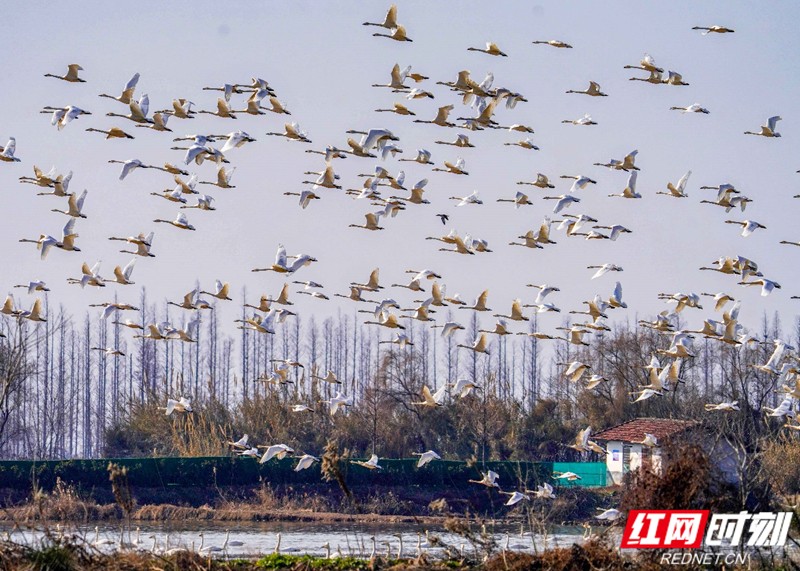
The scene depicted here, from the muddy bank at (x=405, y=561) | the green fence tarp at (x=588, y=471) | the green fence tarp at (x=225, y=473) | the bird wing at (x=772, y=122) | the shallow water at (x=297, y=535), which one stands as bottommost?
the shallow water at (x=297, y=535)

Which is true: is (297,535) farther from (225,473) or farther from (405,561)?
(405,561)

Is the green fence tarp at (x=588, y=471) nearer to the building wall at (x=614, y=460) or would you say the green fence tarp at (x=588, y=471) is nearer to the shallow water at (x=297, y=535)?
the building wall at (x=614, y=460)

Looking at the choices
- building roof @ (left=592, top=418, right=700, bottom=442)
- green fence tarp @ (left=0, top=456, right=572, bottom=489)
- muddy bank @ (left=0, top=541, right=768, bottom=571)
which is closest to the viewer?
muddy bank @ (left=0, top=541, right=768, bottom=571)

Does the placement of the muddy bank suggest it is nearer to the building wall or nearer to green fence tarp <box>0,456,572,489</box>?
green fence tarp <box>0,456,572,489</box>

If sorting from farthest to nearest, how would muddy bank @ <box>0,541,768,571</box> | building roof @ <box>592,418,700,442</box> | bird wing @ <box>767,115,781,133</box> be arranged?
building roof @ <box>592,418,700,442</box> < bird wing @ <box>767,115,781,133</box> < muddy bank @ <box>0,541,768,571</box>

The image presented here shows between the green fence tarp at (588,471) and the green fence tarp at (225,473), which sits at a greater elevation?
the green fence tarp at (225,473)

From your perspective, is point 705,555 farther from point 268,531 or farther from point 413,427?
point 413,427

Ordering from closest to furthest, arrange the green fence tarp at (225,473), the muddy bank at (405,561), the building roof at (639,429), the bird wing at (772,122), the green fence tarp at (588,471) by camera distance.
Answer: the muddy bank at (405,561), the bird wing at (772,122), the green fence tarp at (225,473), the building roof at (639,429), the green fence tarp at (588,471)

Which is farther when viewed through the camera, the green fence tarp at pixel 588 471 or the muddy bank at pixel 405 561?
the green fence tarp at pixel 588 471

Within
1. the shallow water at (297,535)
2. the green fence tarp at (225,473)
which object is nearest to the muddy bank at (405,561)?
the shallow water at (297,535)

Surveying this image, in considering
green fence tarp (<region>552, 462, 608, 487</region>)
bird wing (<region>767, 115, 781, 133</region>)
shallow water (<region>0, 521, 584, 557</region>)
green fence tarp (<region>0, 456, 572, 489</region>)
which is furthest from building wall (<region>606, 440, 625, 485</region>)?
bird wing (<region>767, 115, 781, 133</region>)

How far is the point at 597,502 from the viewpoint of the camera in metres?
49.9

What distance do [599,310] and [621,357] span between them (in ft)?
109

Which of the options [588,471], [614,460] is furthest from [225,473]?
[614,460]
